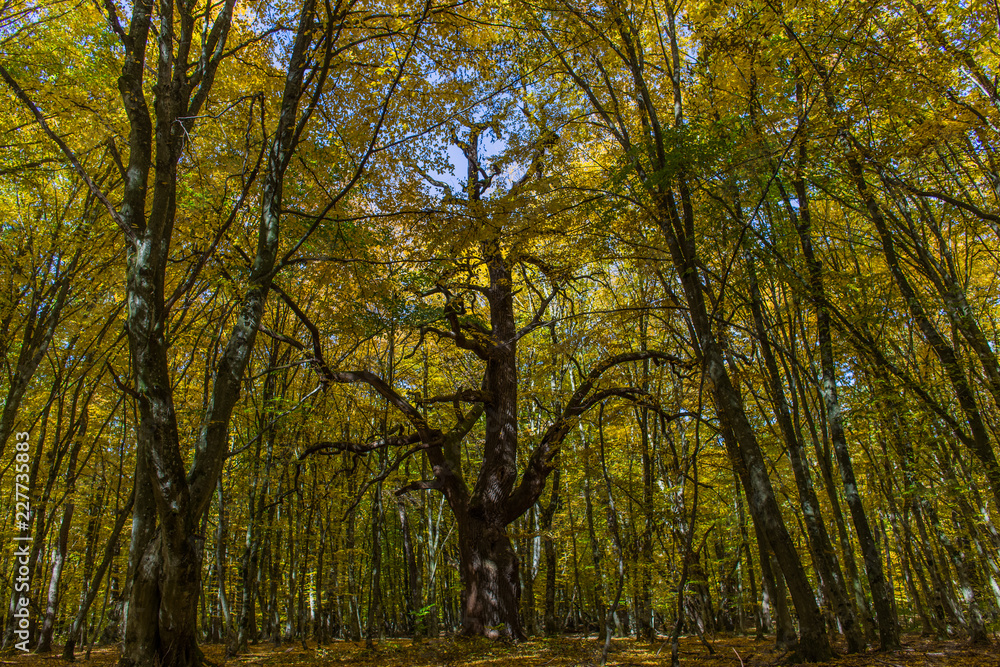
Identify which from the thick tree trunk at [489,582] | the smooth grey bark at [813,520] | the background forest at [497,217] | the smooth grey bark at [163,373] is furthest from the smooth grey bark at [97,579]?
the smooth grey bark at [813,520]

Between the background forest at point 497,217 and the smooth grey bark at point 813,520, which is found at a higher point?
the background forest at point 497,217

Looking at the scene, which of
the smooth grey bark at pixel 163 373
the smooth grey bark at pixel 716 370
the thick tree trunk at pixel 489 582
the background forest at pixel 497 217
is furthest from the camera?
the thick tree trunk at pixel 489 582

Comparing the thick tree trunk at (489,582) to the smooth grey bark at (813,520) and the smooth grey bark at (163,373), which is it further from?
the smooth grey bark at (163,373)

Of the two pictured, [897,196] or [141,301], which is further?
[897,196]

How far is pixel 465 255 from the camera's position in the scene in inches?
273

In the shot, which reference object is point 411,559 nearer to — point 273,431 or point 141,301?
Result: point 273,431

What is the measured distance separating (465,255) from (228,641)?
6694mm

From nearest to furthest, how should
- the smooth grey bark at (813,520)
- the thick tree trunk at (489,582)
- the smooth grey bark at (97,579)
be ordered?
the smooth grey bark at (813,520) → the smooth grey bark at (97,579) → the thick tree trunk at (489,582)

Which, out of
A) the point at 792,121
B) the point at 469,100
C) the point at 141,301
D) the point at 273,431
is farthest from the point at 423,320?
the point at 792,121

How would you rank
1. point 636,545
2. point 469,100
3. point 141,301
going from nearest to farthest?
point 141,301 < point 469,100 < point 636,545

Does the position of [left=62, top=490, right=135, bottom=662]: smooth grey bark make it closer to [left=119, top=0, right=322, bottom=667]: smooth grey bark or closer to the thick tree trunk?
[left=119, top=0, right=322, bottom=667]: smooth grey bark

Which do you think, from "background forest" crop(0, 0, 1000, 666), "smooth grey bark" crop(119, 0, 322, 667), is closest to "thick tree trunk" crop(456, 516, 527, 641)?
"background forest" crop(0, 0, 1000, 666)

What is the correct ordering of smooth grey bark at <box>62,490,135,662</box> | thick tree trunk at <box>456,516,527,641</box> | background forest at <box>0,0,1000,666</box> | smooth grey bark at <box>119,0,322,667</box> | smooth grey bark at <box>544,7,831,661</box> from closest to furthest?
smooth grey bark at <box>119,0,322,667</box> → background forest at <box>0,0,1000,666</box> → smooth grey bark at <box>544,7,831,661</box> → smooth grey bark at <box>62,490,135,662</box> → thick tree trunk at <box>456,516,527,641</box>

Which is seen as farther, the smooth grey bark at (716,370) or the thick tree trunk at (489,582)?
the thick tree trunk at (489,582)
